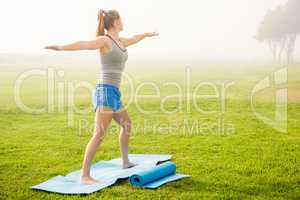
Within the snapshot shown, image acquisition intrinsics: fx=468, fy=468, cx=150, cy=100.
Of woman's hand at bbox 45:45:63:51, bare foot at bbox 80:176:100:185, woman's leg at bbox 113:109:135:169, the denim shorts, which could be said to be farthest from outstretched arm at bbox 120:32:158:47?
bare foot at bbox 80:176:100:185

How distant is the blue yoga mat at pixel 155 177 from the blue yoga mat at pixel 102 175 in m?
0.27

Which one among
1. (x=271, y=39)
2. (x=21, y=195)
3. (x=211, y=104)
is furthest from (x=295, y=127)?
(x=271, y=39)

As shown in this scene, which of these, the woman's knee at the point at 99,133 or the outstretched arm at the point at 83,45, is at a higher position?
the outstretched arm at the point at 83,45

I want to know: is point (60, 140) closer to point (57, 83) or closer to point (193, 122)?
point (193, 122)

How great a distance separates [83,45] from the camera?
4449 millimetres

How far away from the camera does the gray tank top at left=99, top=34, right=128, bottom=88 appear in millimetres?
4848

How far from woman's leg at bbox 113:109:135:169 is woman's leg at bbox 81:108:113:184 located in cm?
27

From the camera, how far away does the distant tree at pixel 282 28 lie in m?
46.5

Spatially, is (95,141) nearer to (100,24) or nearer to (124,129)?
(124,129)

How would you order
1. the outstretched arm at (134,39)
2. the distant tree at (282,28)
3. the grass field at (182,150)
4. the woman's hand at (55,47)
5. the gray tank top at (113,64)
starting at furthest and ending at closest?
the distant tree at (282,28)
the outstretched arm at (134,39)
the gray tank top at (113,64)
the grass field at (182,150)
the woman's hand at (55,47)

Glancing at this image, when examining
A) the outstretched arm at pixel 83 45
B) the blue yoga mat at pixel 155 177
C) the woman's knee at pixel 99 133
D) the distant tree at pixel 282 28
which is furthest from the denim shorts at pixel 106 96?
the distant tree at pixel 282 28

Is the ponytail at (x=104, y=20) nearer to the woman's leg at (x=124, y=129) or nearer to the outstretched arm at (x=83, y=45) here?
the outstretched arm at (x=83, y=45)

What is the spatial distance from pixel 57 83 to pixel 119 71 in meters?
17.1

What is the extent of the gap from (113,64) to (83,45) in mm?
522
